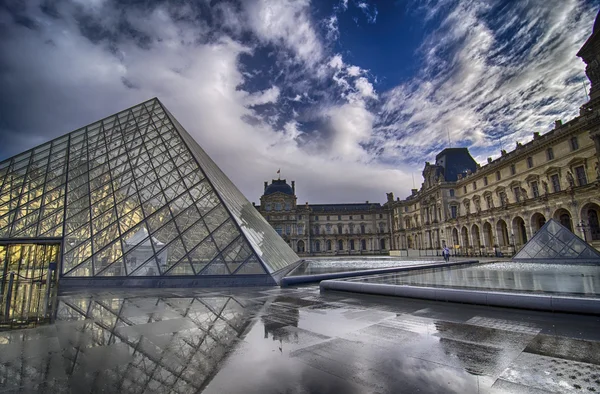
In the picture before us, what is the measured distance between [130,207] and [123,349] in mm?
13275

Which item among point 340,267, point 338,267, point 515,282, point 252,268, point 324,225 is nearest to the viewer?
point 515,282

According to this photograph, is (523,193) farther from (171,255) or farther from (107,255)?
(107,255)

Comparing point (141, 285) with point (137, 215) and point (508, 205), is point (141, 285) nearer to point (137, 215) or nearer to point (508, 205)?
point (137, 215)

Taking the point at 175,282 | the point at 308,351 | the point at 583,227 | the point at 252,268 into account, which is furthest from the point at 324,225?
the point at 308,351

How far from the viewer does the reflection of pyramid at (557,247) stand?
68.7 ft

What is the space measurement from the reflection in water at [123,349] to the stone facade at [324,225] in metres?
71.8

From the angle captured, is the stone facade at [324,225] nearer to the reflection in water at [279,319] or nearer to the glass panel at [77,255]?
the glass panel at [77,255]

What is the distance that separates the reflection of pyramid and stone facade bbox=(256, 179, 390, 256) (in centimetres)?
5418

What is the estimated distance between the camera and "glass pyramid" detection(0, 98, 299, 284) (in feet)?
43.5

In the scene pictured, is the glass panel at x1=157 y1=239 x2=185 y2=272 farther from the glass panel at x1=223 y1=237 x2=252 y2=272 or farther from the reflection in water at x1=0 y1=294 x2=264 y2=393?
the reflection in water at x1=0 y1=294 x2=264 y2=393

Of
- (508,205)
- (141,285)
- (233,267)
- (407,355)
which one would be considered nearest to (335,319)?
(407,355)

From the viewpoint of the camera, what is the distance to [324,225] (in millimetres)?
83625

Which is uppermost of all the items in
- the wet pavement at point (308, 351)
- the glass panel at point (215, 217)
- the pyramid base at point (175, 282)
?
the glass panel at point (215, 217)

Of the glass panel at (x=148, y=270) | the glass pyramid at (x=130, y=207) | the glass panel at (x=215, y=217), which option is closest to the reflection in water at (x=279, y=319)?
the glass pyramid at (x=130, y=207)
